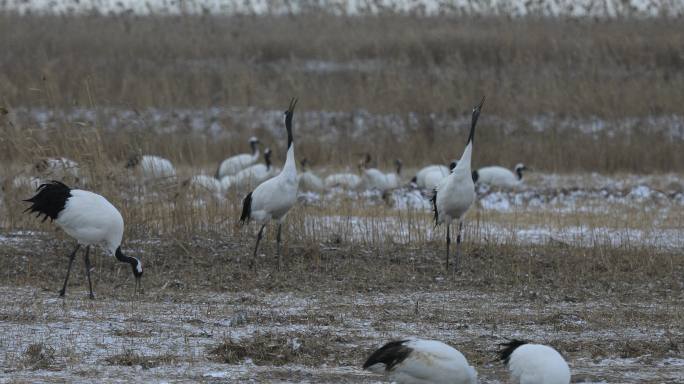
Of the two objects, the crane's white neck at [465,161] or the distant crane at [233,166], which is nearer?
the crane's white neck at [465,161]

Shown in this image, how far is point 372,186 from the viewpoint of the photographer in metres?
17.1

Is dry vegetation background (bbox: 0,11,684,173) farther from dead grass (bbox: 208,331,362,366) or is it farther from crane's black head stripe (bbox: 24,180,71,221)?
dead grass (bbox: 208,331,362,366)

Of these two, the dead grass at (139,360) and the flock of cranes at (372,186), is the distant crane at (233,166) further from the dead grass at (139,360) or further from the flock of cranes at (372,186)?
the dead grass at (139,360)

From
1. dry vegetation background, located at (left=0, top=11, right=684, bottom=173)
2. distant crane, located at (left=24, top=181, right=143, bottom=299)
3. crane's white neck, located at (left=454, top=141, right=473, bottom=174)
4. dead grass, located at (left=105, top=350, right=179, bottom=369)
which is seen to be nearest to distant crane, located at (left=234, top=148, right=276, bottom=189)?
dry vegetation background, located at (left=0, top=11, right=684, bottom=173)

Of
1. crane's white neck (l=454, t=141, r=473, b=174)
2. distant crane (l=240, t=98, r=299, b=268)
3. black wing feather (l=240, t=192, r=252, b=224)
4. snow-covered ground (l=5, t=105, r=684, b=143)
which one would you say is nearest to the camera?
crane's white neck (l=454, t=141, r=473, b=174)

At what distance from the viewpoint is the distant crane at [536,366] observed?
19.5ft

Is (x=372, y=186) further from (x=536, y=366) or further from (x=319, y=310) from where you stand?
(x=536, y=366)

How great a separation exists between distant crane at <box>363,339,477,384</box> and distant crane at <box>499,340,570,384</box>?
0.92ft

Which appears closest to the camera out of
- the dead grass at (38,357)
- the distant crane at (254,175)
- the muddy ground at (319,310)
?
the dead grass at (38,357)

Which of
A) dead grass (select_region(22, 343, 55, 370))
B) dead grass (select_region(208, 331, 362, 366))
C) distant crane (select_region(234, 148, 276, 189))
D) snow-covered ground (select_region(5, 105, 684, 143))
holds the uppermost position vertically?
snow-covered ground (select_region(5, 105, 684, 143))

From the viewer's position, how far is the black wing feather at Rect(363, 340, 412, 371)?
6039 millimetres

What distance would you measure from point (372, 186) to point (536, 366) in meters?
11.2

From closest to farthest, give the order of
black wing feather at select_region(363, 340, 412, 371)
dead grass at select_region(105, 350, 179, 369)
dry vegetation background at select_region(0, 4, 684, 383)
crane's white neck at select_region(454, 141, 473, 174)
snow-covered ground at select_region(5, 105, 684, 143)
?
black wing feather at select_region(363, 340, 412, 371)
dead grass at select_region(105, 350, 179, 369)
dry vegetation background at select_region(0, 4, 684, 383)
crane's white neck at select_region(454, 141, 473, 174)
snow-covered ground at select_region(5, 105, 684, 143)

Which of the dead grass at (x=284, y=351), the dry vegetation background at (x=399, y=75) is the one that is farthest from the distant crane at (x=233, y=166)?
the dead grass at (x=284, y=351)
